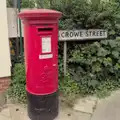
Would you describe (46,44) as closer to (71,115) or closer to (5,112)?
(71,115)

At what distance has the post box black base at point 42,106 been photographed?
9.66 ft

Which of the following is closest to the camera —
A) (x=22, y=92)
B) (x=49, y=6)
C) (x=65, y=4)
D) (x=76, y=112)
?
(x=76, y=112)

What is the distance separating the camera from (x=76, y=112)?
3.33m

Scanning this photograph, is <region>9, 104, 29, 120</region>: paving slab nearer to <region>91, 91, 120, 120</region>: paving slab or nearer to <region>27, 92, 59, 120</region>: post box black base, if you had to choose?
A: <region>27, 92, 59, 120</region>: post box black base

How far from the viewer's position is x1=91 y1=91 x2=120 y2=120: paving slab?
321 cm

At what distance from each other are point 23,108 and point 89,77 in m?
1.38

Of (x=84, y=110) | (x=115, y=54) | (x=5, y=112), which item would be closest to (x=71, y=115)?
(x=84, y=110)

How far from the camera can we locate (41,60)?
2768mm

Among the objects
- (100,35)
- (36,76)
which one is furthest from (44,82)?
(100,35)

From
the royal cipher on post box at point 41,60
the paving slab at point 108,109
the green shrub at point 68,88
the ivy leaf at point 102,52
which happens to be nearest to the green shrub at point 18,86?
the royal cipher on post box at point 41,60

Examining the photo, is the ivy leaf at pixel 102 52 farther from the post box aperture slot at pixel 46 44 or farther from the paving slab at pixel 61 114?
the post box aperture slot at pixel 46 44

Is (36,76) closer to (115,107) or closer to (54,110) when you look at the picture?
(54,110)

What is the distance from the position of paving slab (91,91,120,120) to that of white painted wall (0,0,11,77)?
1.65 m

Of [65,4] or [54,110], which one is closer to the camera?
[54,110]
